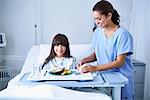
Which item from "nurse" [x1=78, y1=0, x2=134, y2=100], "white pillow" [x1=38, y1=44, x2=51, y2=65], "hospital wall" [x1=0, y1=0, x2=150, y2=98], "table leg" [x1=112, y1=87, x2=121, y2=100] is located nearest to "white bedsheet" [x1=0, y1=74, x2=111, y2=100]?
"table leg" [x1=112, y1=87, x2=121, y2=100]

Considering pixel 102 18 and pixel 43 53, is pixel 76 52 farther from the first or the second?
pixel 102 18

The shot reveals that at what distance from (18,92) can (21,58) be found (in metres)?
2.12

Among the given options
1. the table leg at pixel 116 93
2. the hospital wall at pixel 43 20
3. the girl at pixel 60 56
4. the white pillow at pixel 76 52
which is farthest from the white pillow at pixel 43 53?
the table leg at pixel 116 93

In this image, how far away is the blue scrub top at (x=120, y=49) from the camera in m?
1.58

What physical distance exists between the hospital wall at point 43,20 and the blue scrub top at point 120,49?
144cm

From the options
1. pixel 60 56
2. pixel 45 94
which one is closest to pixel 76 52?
pixel 60 56

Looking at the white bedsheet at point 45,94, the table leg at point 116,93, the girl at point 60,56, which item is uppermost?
the girl at point 60,56

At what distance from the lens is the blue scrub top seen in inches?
62.2

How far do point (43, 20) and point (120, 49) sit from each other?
1772 millimetres

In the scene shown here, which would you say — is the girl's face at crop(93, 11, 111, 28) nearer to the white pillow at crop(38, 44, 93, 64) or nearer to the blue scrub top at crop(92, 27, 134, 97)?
the blue scrub top at crop(92, 27, 134, 97)

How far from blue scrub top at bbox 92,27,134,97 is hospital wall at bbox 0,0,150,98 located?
1.44 metres

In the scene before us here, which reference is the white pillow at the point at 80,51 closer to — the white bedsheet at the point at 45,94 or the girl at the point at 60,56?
the girl at the point at 60,56

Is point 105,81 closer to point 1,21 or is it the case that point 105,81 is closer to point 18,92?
point 18,92

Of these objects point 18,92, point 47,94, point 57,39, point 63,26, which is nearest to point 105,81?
point 47,94
